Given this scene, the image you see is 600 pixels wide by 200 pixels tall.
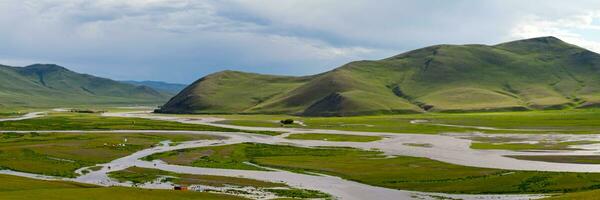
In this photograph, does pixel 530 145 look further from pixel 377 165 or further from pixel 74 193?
pixel 74 193

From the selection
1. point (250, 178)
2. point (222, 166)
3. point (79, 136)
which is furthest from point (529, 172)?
point (79, 136)

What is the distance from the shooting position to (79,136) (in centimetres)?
16125

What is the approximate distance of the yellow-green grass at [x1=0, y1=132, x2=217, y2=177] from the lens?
316 feet

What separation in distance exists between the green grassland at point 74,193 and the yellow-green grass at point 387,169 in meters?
27.9

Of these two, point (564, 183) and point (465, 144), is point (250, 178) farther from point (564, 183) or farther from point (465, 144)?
point (465, 144)

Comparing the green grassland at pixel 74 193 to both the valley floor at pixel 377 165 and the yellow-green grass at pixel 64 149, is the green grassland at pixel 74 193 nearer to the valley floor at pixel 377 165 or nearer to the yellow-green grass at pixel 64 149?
the valley floor at pixel 377 165

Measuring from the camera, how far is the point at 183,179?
82.2 m

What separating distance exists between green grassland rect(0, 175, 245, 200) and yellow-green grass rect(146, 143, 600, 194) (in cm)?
2794

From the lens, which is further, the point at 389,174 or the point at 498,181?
the point at 389,174

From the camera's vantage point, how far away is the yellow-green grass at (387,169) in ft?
234

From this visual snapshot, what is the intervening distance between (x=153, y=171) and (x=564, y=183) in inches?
2298

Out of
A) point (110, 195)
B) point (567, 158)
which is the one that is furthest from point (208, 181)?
point (567, 158)

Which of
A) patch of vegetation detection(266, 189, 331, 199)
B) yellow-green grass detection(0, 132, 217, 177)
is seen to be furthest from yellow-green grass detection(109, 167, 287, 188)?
yellow-green grass detection(0, 132, 217, 177)

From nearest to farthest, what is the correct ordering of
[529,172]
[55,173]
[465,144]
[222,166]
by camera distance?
[529,172], [55,173], [222,166], [465,144]
